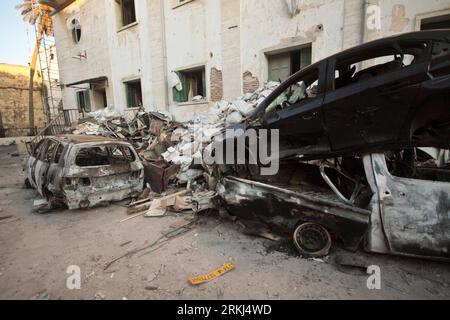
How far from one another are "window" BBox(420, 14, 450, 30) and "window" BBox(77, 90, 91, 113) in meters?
14.5

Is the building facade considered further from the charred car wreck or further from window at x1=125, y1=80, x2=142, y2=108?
the charred car wreck

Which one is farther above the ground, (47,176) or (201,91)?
(201,91)

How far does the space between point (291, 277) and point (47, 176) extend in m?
4.67

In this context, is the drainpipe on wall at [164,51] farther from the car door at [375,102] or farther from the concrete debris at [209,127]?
the car door at [375,102]

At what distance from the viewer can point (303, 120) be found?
304cm

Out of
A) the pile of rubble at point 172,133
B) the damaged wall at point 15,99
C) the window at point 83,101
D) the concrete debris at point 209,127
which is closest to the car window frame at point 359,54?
the pile of rubble at point 172,133

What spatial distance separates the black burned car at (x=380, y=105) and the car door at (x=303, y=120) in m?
0.01

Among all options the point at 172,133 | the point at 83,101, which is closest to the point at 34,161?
the point at 172,133

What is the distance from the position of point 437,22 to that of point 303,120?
5.16m

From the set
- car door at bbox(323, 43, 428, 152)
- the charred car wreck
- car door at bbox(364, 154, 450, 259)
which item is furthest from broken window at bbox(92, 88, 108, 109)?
car door at bbox(364, 154, 450, 259)

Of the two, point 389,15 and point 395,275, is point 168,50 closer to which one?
point 389,15

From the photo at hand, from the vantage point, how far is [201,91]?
9648 millimetres

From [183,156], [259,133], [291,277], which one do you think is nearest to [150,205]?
[183,156]

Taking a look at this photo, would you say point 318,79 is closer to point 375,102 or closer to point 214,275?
point 375,102
